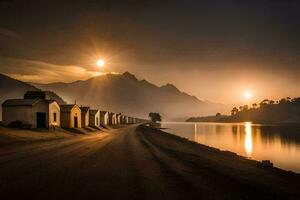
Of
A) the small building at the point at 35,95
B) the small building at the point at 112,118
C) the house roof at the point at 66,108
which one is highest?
the small building at the point at 35,95

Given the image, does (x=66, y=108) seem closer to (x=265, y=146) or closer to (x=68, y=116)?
(x=68, y=116)

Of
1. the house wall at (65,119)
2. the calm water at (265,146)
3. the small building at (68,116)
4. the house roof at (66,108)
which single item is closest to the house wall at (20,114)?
the house wall at (65,119)

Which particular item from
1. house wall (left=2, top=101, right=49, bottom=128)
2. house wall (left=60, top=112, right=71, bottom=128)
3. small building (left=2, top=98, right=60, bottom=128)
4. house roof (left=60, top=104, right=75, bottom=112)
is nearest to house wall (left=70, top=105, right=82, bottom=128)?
house wall (left=60, top=112, right=71, bottom=128)

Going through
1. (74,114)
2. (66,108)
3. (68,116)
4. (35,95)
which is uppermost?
(35,95)

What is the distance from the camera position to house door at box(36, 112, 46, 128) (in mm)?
56094

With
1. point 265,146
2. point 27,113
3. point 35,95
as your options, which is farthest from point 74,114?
point 265,146

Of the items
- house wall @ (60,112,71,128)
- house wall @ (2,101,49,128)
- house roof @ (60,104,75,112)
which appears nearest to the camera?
house wall @ (2,101,49,128)

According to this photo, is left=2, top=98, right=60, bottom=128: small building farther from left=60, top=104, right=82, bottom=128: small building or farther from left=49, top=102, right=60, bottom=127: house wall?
left=60, top=104, right=82, bottom=128: small building

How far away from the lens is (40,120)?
5650 centimetres

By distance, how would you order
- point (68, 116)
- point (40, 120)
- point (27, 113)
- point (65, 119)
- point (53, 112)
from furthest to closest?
1. point (68, 116)
2. point (65, 119)
3. point (53, 112)
4. point (40, 120)
5. point (27, 113)

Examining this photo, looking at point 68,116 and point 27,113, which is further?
point 68,116

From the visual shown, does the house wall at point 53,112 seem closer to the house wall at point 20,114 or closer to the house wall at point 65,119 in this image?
the house wall at point 20,114

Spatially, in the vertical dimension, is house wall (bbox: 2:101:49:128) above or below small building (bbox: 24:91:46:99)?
below

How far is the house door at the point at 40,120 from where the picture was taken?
184ft
